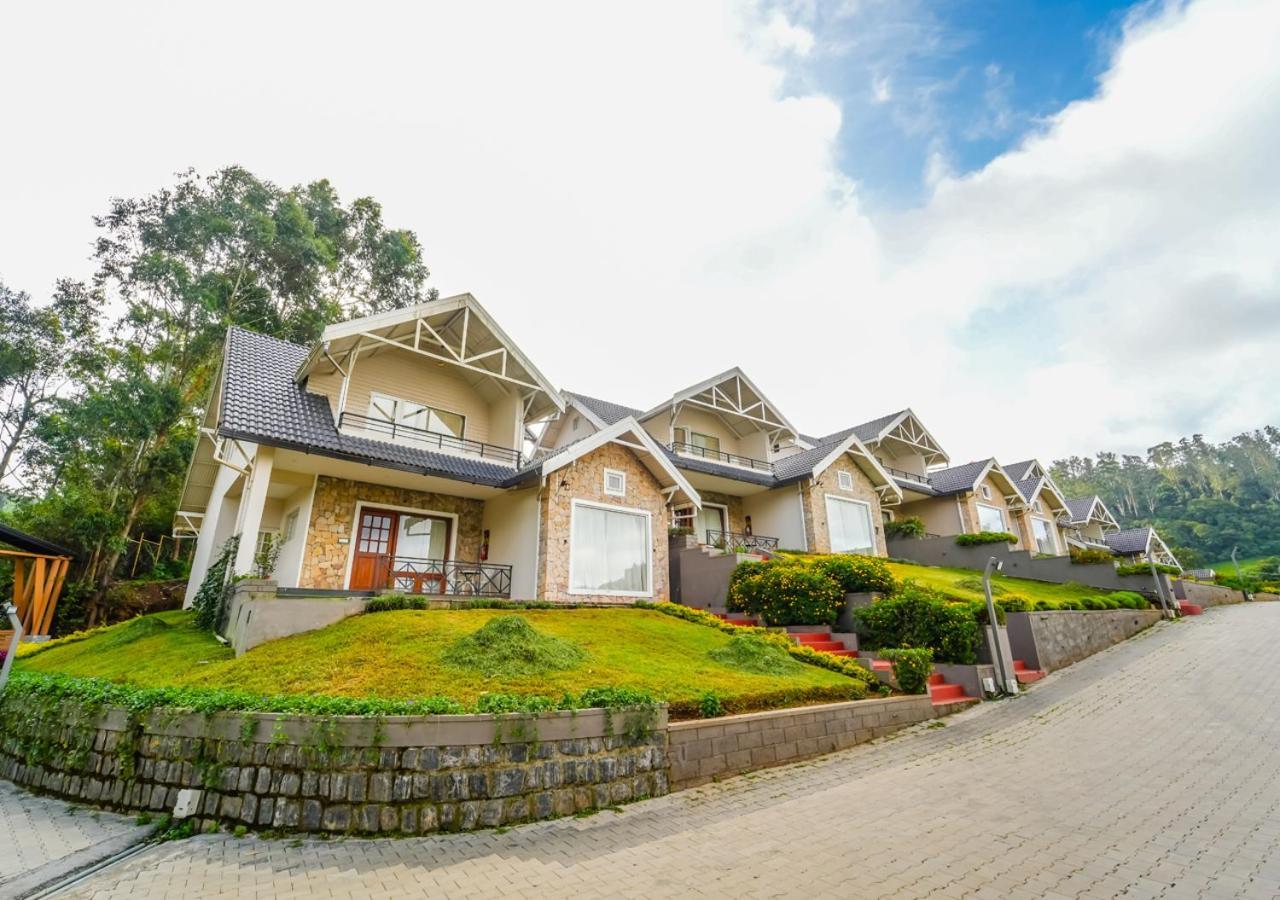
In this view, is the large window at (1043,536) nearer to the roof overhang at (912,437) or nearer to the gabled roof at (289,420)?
the roof overhang at (912,437)

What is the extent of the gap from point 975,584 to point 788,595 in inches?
354

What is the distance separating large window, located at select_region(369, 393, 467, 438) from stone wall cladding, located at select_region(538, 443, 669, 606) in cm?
436

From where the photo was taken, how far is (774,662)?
9.21 m

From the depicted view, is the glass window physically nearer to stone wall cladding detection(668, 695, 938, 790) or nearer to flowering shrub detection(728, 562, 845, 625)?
flowering shrub detection(728, 562, 845, 625)

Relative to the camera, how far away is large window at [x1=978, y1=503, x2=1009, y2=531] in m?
27.0

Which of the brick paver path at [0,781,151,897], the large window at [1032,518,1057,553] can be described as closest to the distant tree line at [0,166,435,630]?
the brick paver path at [0,781,151,897]

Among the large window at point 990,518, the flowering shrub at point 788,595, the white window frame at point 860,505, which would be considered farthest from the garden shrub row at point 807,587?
the large window at point 990,518

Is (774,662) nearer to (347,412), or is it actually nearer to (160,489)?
(347,412)

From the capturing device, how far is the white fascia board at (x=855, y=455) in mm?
20291

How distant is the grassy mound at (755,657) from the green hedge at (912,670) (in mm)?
1642

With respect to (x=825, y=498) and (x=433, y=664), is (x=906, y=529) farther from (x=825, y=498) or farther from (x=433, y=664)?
(x=433, y=664)

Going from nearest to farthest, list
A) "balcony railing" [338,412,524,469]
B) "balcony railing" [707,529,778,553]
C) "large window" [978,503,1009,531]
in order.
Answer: "balcony railing" [338,412,524,469] → "balcony railing" [707,529,778,553] → "large window" [978,503,1009,531]

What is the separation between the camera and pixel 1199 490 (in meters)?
75.6

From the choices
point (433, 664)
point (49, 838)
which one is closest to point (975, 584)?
Answer: point (433, 664)
